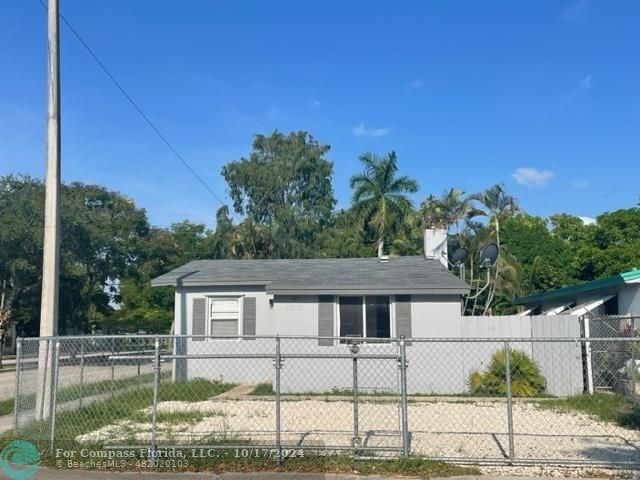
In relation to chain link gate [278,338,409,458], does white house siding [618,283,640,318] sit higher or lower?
higher

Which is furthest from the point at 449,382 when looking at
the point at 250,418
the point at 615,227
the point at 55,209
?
the point at 615,227

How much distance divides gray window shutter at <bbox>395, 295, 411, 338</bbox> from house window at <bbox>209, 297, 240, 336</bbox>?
4684 millimetres

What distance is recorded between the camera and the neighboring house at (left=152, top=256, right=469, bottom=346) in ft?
50.6

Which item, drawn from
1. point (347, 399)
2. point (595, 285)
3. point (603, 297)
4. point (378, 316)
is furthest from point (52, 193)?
point (603, 297)

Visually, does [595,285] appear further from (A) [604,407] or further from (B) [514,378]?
(A) [604,407]

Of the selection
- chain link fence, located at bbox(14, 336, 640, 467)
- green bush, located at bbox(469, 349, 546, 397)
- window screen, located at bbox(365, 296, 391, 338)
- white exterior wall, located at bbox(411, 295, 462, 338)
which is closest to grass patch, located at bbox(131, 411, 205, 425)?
chain link fence, located at bbox(14, 336, 640, 467)

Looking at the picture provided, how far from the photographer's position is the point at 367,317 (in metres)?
15.7

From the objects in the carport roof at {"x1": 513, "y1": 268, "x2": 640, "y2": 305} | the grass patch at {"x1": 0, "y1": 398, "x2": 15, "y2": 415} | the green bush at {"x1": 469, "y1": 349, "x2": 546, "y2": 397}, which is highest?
the carport roof at {"x1": 513, "y1": 268, "x2": 640, "y2": 305}

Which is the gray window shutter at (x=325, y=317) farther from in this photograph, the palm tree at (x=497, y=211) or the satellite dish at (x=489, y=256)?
the palm tree at (x=497, y=211)

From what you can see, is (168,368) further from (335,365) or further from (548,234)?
(548,234)

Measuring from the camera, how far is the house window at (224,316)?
682 inches

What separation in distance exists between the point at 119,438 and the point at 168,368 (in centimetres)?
978

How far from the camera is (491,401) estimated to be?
1271cm

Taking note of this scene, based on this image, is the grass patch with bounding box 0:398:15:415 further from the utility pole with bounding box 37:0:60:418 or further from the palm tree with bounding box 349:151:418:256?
the palm tree with bounding box 349:151:418:256
